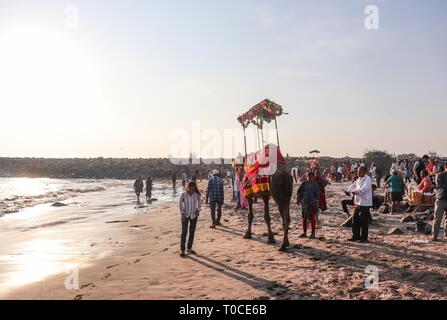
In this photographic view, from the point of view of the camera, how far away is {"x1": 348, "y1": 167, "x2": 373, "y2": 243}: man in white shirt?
1037 cm

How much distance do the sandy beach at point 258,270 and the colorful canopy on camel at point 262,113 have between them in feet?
14.3

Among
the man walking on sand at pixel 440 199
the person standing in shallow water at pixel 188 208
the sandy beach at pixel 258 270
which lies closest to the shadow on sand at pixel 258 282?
the sandy beach at pixel 258 270

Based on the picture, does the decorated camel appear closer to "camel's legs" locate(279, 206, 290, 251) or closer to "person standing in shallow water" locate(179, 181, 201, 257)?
"camel's legs" locate(279, 206, 290, 251)

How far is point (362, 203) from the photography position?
10.4m

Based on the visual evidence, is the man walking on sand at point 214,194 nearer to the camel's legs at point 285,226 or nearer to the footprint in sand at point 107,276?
the camel's legs at point 285,226

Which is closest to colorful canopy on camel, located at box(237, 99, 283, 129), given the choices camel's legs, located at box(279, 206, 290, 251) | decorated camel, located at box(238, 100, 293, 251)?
decorated camel, located at box(238, 100, 293, 251)

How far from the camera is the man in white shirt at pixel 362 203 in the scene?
10367 millimetres

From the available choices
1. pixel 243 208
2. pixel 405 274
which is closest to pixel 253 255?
pixel 405 274

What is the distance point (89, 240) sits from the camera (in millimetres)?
13227

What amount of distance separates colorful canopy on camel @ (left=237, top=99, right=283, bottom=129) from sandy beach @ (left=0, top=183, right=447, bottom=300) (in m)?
4.37

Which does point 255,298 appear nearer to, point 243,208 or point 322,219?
point 322,219

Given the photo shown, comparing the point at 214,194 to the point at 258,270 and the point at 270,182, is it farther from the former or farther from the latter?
the point at 258,270

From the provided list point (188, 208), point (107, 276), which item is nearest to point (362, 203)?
point (188, 208)
